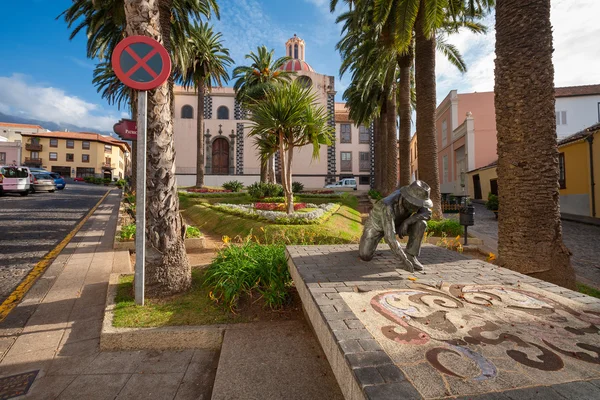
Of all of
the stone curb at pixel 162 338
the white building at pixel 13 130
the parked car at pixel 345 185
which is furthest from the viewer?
the white building at pixel 13 130

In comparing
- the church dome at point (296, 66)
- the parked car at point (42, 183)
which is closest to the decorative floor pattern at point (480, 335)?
the parked car at point (42, 183)

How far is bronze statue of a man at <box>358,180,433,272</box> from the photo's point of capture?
386 centimetres

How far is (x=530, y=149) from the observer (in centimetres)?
530

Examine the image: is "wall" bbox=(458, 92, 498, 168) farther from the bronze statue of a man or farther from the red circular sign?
the red circular sign

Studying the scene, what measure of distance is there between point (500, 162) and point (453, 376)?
519 cm

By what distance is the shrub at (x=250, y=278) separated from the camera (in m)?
3.93

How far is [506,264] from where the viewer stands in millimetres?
5562

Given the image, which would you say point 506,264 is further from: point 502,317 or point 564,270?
point 502,317

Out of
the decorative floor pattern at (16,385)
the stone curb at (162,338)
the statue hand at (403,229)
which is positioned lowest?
the decorative floor pattern at (16,385)

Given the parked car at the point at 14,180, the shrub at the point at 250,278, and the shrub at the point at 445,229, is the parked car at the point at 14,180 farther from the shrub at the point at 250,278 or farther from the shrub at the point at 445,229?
the shrub at the point at 445,229

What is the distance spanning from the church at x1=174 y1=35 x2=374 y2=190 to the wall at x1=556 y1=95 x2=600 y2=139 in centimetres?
2014

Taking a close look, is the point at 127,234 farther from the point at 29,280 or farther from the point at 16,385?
the point at 16,385

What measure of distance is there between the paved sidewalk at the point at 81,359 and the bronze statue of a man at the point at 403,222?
2.39 meters

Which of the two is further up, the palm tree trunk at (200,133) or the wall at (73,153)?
the wall at (73,153)
